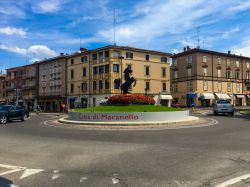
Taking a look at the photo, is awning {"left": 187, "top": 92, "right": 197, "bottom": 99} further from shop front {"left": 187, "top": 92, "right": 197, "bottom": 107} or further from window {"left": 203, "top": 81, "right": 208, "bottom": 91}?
window {"left": 203, "top": 81, "right": 208, "bottom": 91}

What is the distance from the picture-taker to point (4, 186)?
3723mm

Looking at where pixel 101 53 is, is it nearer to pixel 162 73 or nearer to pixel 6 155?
pixel 162 73

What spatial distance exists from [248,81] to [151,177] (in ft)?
244

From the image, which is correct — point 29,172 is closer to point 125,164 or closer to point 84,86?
point 125,164

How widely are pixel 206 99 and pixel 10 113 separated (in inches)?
1886

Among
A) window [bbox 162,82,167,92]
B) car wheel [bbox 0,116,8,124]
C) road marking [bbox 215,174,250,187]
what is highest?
window [bbox 162,82,167,92]

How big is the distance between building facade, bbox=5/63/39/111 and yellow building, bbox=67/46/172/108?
667 inches

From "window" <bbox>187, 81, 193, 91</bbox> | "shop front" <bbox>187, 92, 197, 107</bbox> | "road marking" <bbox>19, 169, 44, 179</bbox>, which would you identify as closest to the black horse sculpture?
"road marking" <bbox>19, 169, 44, 179</bbox>

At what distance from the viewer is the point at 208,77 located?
67.6 meters

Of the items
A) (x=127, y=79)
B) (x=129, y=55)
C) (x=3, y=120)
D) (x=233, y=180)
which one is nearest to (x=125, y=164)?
(x=233, y=180)

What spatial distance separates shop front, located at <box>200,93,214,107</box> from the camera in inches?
2555

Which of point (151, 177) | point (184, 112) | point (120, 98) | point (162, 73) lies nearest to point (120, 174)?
point (151, 177)

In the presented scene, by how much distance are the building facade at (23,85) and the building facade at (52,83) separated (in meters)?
3.06

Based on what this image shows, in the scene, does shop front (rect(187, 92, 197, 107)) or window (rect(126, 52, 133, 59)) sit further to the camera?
shop front (rect(187, 92, 197, 107))
